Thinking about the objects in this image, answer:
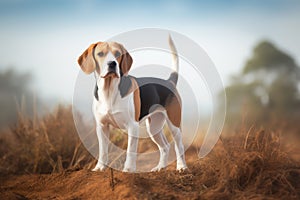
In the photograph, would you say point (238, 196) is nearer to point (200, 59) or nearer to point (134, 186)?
point (134, 186)

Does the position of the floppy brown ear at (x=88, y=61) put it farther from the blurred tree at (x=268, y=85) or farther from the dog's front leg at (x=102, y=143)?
the blurred tree at (x=268, y=85)

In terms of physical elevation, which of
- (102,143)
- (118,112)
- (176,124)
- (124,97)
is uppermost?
(124,97)

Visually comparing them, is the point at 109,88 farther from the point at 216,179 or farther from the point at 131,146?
the point at 216,179

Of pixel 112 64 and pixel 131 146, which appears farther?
pixel 131 146

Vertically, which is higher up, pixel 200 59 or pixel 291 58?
pixel 291 58

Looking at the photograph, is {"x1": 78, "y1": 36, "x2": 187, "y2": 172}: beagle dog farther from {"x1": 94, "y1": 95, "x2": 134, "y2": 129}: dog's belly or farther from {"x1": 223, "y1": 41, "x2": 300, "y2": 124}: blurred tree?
{"x1": 223, "y1": 41, "x2": 300, "y2": 124}: blurred tree

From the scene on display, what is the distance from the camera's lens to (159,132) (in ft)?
16.2

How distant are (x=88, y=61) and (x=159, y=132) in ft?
4.46

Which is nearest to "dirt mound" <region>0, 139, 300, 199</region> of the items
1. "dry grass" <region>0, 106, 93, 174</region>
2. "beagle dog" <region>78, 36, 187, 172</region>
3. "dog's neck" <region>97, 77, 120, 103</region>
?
"beagle dog" <region>78, 36, 187, 172</region>

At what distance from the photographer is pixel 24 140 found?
6078 millimetres

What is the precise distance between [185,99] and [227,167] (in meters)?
1.18

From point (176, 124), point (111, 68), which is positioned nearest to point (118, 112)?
point (111, 68)

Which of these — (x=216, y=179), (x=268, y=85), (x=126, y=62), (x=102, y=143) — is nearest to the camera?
(x=216, y=179)

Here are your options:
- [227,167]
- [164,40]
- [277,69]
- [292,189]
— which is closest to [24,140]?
[164,40]
